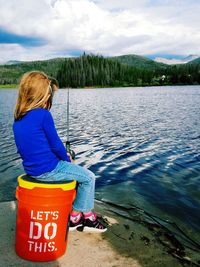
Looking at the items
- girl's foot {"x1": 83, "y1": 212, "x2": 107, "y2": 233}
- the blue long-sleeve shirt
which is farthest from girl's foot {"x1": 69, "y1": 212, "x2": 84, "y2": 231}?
the blue long-sleeve shirt

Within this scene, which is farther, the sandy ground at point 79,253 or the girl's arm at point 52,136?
the girl's arm at point 52,136

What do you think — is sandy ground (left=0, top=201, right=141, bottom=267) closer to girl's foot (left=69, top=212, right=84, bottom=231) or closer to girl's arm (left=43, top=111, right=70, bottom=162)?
girl's foot (left=69, top=212, right=84, bottom=231)

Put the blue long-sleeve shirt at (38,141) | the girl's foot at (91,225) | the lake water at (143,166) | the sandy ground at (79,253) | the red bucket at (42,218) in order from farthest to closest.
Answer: the lake water at (143,166), the girl's foot at (91,225), the blue long-sleeve shirt at (38,141), the sandy ground at (79,253), the red bucket at (42,218)

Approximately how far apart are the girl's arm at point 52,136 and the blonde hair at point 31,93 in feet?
0.81

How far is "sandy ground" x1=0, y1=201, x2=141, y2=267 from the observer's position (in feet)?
16.3

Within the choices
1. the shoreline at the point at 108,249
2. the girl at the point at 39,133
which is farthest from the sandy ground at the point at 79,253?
the girl at the point at 39,133

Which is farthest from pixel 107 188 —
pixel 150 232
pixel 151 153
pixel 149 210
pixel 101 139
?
pixel 101 139

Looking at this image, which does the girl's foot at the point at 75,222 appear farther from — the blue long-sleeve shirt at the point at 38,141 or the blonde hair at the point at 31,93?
the blonde hair at the point at 31,93

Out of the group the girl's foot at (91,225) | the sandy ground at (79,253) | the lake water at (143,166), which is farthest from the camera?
the lake water at (143,166)

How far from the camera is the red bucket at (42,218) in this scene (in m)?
4.86

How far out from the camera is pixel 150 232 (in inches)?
259

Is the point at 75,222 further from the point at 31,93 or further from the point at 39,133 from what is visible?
the point at 31,93

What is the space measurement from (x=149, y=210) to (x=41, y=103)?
4772mm

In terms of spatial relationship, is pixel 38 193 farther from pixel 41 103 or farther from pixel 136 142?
pixel 136 142
